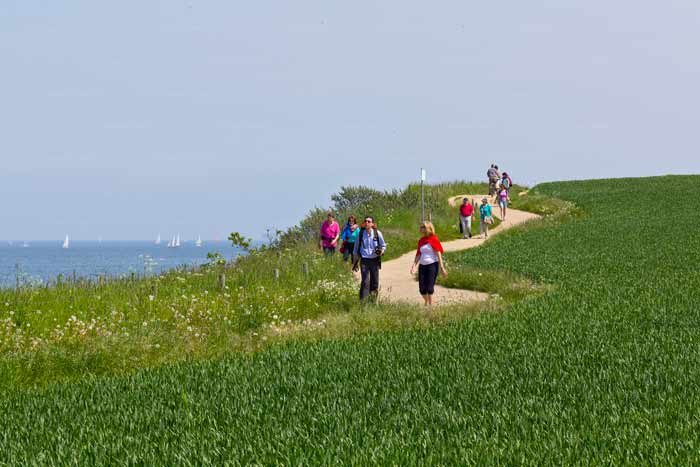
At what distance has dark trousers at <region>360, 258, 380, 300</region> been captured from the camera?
1748 cm

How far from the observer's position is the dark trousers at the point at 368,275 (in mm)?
17484

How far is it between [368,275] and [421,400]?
30.7 ft

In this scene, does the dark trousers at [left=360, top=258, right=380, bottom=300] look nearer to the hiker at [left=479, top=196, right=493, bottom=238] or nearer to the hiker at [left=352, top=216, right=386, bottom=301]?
the hiker at [left=352, top=216, right=386, bottom=301]

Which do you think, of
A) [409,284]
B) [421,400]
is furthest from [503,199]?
[421,400]

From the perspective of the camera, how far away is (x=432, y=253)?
1678 centimetres

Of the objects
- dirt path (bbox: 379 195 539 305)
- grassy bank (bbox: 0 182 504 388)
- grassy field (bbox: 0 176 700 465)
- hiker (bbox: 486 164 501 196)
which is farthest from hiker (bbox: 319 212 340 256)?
hiker (bbox: 486 164 501 196)

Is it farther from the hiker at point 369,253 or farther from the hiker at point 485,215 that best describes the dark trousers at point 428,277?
the hiker at point 485,215

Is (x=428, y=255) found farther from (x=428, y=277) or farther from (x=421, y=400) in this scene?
(x=421, y=400)

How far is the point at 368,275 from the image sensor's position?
58.0 feet

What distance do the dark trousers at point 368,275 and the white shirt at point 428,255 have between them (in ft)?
4.02

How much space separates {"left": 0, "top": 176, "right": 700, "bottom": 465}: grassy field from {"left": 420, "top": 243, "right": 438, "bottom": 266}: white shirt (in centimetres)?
187

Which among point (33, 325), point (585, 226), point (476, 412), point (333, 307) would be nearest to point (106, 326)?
point (33, 325)

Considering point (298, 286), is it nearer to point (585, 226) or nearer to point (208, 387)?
point (208, 387)

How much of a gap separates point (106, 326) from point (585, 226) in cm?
2589
